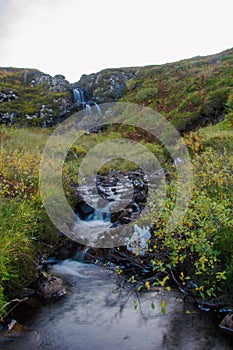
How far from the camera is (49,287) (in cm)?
639

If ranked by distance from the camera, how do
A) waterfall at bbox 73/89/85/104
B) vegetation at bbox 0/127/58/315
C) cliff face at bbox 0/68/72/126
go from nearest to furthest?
vegetation at bbox 0/127/58/315
cliff face at bbox 0/68/72/126
waterfall at bbox 73/89/85/104

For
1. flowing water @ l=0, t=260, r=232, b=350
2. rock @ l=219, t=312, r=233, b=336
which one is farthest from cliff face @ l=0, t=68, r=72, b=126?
rock @ l=219, t=312, r=233, b=336

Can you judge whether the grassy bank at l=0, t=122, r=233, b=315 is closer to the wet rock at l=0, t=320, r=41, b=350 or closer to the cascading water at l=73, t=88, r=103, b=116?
the wet rock at l=0, t=320, r=41, b=350

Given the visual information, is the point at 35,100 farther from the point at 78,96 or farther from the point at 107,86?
the point at 107,86

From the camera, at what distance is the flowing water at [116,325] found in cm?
471

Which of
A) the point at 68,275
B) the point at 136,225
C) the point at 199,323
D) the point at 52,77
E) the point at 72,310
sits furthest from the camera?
the point at 52,77

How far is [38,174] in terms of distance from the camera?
29.8 ft

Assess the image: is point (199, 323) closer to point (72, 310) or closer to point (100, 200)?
point (72, 310)

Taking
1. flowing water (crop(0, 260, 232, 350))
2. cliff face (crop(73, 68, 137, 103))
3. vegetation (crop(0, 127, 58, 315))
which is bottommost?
flowing water (crop(0, 260, 232, 350))

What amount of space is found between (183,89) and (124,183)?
595 inches

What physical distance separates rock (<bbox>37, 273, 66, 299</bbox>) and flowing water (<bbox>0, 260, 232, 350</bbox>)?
21 centimetres

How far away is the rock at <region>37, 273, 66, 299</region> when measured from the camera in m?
6.26

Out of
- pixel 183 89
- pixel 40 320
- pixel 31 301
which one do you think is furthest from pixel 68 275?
pixel 183 89

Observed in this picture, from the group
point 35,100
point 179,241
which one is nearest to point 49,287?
point 179,241
